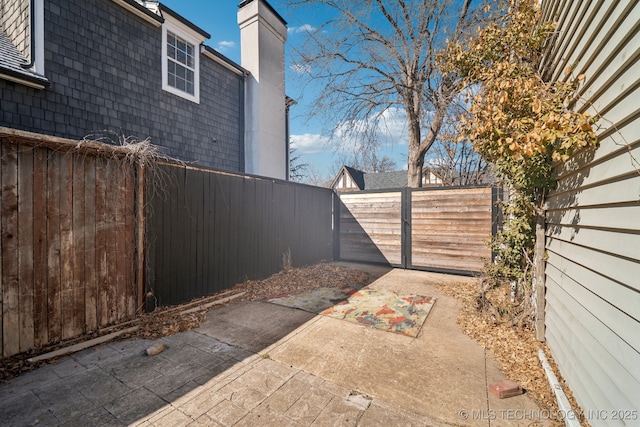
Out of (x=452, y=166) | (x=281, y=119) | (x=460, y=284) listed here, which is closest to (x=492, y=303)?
(x=460, y=284)

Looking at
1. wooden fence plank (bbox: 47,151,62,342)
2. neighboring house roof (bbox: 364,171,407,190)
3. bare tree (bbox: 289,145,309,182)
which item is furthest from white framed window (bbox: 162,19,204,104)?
neighboring house roof (bbox: 364,171,407,190)

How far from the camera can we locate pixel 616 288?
161 centimetres

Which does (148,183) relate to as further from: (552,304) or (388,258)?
(388,258)

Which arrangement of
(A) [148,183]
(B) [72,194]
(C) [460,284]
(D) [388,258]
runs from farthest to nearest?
(D) [388,258] < (C) [460,284] < (A) [148,183] < (B) [72,194]

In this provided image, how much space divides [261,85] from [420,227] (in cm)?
665

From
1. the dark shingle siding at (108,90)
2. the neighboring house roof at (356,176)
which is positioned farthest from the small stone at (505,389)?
the neighboring house roof at (356,176)

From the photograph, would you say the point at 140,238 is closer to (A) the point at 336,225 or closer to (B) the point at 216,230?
(B) the point at 216,230

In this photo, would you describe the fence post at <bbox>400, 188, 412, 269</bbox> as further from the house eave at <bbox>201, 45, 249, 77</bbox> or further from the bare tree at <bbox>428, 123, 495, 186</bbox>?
the house eave at <bbox>201, 45, 249, 77</bbox>

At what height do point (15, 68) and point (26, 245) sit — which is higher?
point (15, 68)

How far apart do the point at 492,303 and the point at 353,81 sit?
25.0 ft

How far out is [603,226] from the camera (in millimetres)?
1775

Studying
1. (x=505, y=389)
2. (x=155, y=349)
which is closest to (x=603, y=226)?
(x=505, y=389)

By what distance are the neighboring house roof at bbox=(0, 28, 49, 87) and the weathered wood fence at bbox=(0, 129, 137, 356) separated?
2.76 metres

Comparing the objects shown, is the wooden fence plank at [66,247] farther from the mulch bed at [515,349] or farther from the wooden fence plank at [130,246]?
the mulch bed at [515,349]
